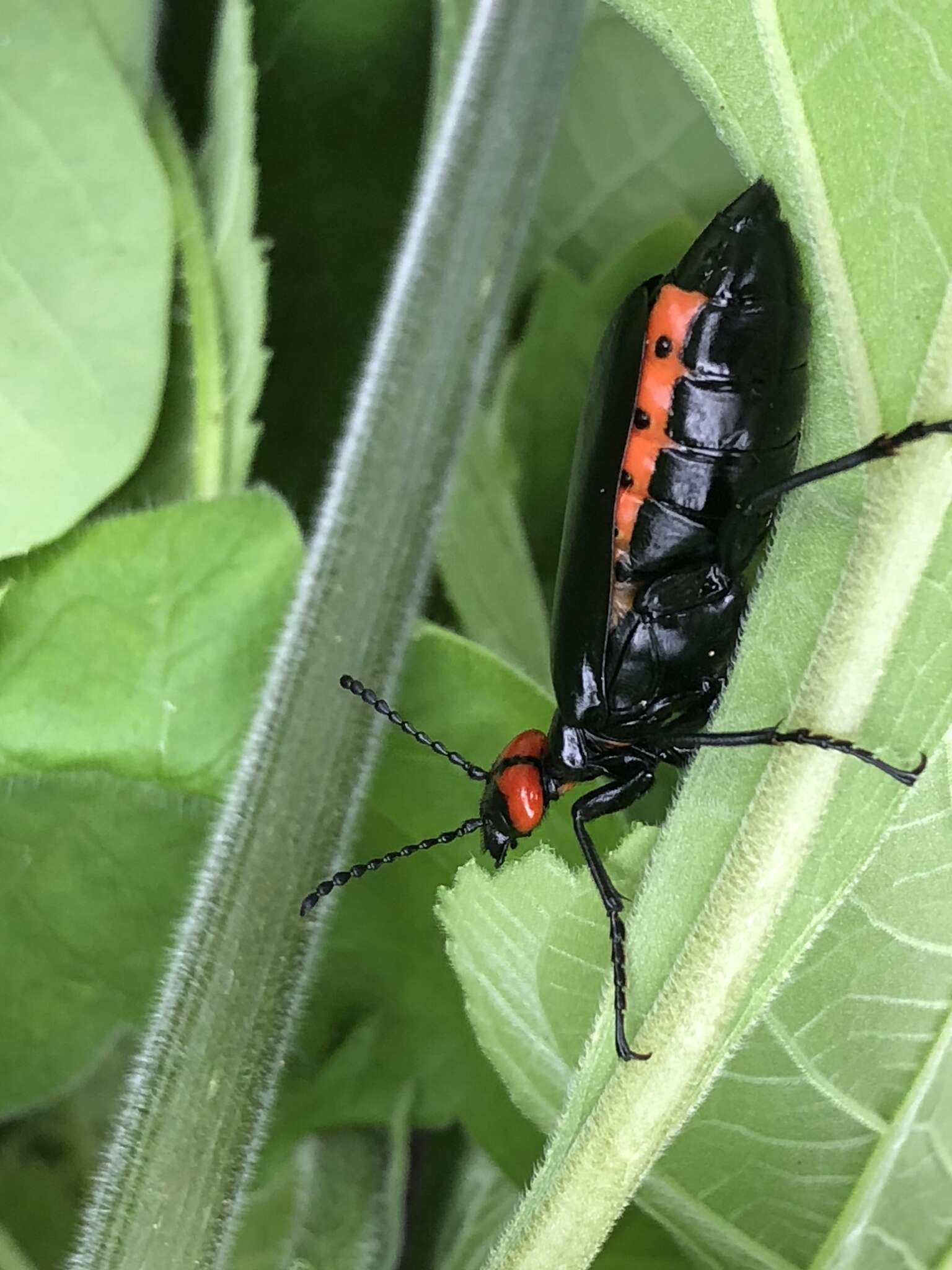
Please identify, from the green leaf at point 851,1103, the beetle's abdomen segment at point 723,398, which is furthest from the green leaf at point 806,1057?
the beetle's abdomen segment at point 723,398

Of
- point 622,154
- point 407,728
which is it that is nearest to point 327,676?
point 407,728

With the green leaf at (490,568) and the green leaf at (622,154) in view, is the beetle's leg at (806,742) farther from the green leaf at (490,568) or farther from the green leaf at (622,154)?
the green leaf at (622,154)

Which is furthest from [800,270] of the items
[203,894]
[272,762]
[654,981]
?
[203,894]

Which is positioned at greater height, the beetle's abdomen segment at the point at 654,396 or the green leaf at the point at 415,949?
the beetle's abdomen segment at the point at 654,396

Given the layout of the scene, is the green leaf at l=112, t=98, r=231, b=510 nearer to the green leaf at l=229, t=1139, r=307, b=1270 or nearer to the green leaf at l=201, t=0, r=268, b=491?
the green leaf at l=201, t=0, r=268, b=491

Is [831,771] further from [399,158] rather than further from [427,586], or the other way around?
[399,158]
